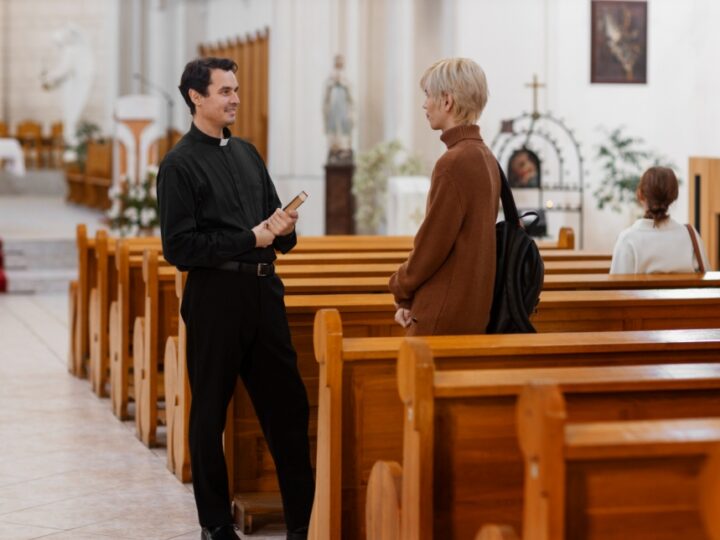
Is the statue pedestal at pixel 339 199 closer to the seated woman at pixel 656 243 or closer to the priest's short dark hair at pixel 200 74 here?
the seated woman at pixel 656 243

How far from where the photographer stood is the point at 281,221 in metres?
3.89

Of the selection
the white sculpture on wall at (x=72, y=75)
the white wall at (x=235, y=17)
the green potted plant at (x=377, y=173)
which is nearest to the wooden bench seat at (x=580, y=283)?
the green potted plant at (x=377, y=173)

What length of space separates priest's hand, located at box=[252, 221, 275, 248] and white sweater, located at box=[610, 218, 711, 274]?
1988 millimetres

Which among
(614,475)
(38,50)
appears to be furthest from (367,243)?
(38,50)

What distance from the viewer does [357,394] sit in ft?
11.9

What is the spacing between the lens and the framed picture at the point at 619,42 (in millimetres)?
12586

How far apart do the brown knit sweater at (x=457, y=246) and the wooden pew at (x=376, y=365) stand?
0.44 feet

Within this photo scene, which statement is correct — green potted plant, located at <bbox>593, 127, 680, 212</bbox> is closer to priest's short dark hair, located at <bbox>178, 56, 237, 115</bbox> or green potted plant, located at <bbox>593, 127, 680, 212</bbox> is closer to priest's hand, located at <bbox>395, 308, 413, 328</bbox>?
priest's short dark hair, located at <bbox>178, 56, 237, 115</bbox>

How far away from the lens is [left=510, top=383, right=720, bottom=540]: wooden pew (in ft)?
7.38

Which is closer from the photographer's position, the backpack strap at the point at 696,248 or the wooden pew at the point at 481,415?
the wooden pew at the point at 481,415

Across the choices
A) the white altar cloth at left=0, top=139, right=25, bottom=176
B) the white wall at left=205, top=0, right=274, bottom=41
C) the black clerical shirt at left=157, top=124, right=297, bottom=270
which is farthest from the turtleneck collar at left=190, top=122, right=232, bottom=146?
the white wall at left=205, top=0, right=274, bottom=41

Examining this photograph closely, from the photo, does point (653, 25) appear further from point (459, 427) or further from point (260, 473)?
point (459, 427)

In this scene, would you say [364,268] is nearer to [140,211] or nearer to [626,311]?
[626,311]

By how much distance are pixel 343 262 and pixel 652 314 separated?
2258mm
